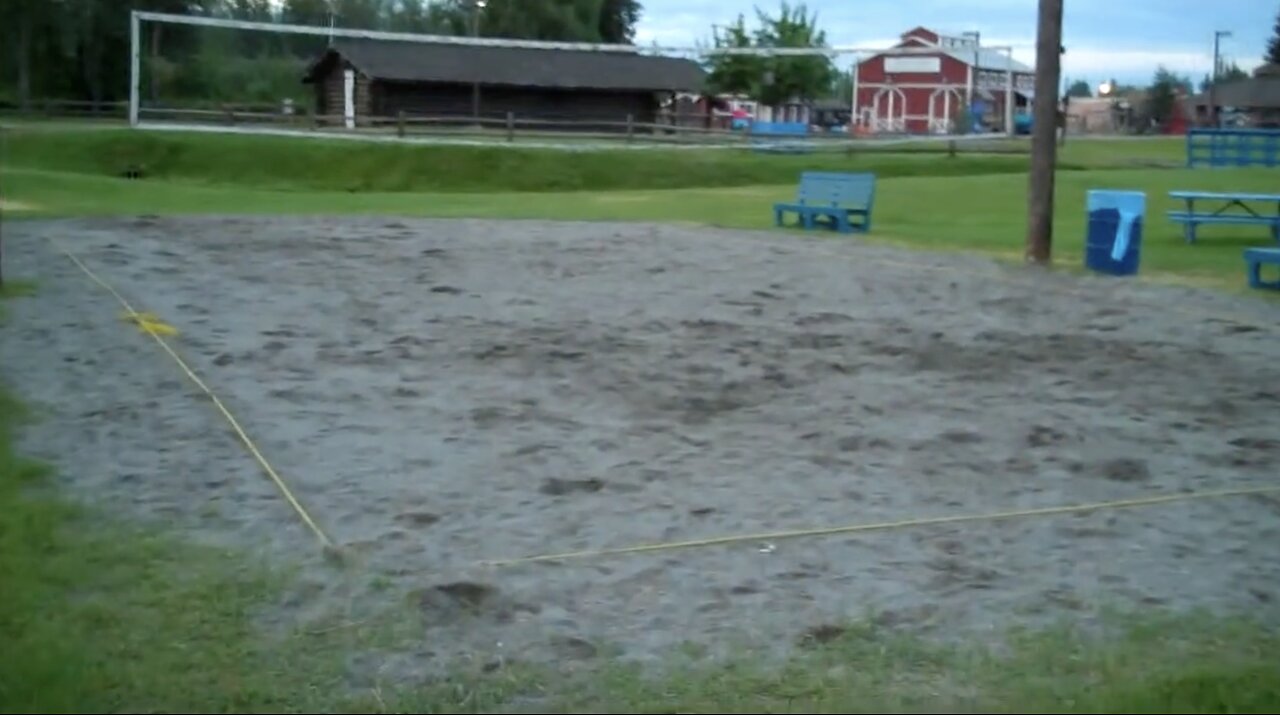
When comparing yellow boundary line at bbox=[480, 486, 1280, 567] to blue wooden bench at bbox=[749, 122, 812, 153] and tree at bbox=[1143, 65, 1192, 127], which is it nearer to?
blue wooden bench at bbox=[749, 122, 812, 153]

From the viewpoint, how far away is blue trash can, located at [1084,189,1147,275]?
1587 cm

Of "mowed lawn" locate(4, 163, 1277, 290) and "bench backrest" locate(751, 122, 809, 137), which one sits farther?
"bench backrest" locate(751, 122, 809, 137)

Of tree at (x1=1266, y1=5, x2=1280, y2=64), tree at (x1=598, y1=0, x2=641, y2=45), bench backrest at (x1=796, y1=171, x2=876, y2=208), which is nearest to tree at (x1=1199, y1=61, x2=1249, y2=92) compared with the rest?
tree at (x1=1266, y1=5, x2=1280, y2=64)

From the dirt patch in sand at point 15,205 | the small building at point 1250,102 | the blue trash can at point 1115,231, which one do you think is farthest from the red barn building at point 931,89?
→ the blue trash can at point 1115,231

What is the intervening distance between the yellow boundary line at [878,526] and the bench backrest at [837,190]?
1377 cm

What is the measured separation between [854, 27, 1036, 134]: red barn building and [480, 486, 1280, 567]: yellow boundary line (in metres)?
47.7

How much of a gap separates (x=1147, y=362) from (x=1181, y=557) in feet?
15.1

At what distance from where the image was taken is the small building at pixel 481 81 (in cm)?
4594

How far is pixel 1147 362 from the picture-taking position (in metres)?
10.6

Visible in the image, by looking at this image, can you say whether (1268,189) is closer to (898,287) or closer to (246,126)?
(898,287)

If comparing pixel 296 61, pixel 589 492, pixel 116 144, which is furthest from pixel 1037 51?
pixel 296 61

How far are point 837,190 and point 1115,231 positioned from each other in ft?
18.6

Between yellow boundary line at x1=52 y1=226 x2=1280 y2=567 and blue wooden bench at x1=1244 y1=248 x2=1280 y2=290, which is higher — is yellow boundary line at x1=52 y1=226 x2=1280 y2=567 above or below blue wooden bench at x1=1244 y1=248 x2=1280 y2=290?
below

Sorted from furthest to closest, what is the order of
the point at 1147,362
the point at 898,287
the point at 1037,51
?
the point at 1037,51 → the point at 898,287 → the point at 1147,362
